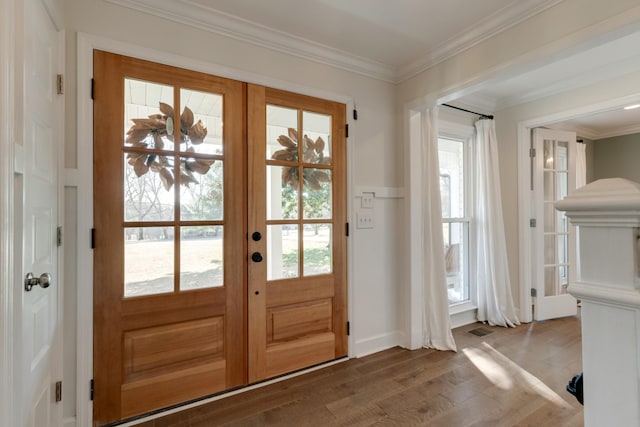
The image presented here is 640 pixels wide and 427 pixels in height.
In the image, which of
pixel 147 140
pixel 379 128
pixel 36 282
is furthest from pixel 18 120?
pixel 379 128

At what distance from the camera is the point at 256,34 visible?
2168 mm

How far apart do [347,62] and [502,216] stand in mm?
2394

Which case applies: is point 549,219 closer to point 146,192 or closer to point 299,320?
point 299,320

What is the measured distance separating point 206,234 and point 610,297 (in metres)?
1.95

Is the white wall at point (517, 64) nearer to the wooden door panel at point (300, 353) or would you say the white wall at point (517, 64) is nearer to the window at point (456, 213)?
the window at point (456, 213)

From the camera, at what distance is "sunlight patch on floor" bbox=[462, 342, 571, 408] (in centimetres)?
210

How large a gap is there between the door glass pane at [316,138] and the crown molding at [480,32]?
0.91 m

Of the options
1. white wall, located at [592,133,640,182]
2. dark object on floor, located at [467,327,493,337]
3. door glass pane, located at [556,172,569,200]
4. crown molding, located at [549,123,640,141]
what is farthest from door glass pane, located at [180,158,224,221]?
white wall, located at [592,133,640,182]

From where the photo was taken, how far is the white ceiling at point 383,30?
1929 millimetres

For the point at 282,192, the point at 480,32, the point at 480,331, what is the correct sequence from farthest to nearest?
the point at 480,331, the point at 282,192, the point at 480,32

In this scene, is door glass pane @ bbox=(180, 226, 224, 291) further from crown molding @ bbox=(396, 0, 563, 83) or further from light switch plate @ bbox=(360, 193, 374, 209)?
crown molding @ bbox=(396, 0, 563, 83)

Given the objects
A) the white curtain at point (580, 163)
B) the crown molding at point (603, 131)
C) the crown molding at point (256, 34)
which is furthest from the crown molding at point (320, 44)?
the white curtain at point (580, 163)

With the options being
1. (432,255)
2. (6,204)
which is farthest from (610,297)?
(432,255)

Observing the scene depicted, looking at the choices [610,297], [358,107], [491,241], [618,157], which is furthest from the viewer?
[618,157]
